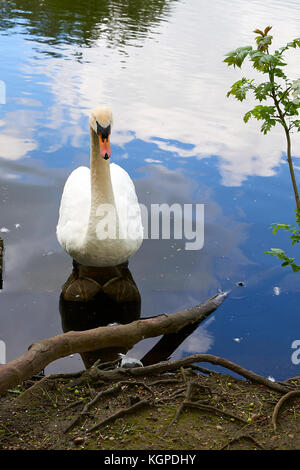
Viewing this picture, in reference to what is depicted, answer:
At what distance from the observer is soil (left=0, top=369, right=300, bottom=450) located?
127 inches

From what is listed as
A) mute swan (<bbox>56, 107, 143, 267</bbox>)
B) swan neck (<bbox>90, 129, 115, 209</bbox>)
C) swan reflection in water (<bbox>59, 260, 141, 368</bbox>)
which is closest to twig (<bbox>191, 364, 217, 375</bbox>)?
swan reflection in water (<bbox>59, 260, 141, 368</bbox>)

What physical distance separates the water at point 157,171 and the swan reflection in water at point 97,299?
0.13m

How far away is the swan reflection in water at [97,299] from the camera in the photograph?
215 inches

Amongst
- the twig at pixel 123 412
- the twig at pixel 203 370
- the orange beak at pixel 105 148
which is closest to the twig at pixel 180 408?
the twig at pixel 123 412

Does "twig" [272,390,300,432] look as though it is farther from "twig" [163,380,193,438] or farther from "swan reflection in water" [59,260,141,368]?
"swan reflection in water" [59,260,141,368]

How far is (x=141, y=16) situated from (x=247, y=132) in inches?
531

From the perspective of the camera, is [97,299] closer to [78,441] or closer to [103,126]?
[103,126]

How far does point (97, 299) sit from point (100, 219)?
0.88m

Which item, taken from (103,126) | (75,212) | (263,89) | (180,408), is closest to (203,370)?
(180,408)

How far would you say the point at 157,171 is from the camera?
880 cm

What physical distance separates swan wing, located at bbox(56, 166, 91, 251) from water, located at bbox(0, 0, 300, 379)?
0.55 m

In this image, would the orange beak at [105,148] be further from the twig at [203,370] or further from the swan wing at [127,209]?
the twig at [203,370]

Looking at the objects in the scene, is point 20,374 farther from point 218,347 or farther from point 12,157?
point 12,157

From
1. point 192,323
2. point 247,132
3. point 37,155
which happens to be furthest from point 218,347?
point 247,132
